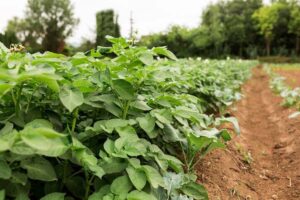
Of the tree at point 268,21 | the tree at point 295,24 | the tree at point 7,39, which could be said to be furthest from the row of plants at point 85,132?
the tree at point 295,24

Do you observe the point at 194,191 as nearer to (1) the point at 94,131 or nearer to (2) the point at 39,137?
(1) the point at 94,131

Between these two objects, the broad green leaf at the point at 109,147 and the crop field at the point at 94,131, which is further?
the broad green leaf at the point at 109,147

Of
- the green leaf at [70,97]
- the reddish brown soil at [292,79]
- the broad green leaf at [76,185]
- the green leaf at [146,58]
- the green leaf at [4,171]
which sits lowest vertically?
the reddish brown soil at [292,79]

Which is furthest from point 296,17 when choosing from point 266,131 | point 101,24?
point 266,131

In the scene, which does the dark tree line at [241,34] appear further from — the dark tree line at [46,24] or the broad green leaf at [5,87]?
the broad green leaf at [5,87]

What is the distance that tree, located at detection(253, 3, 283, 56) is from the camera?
2247 inches

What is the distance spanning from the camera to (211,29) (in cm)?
5284

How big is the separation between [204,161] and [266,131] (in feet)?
10.8

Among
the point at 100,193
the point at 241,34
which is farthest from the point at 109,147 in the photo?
the point at 241,34

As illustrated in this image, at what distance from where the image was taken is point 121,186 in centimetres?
169

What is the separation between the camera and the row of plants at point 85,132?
1.52 m

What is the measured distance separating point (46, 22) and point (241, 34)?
27.2 metres

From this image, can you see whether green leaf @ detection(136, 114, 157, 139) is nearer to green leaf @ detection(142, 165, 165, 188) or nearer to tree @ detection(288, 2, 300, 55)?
green leaf @ detection(142, 165, 165, 188)

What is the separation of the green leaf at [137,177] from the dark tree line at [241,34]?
48889 millimetres
